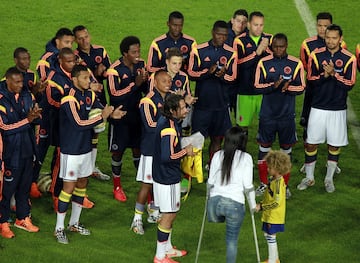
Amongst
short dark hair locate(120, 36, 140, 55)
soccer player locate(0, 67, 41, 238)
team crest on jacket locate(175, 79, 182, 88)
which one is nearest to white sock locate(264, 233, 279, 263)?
team crest on jacket locate(175, 79, 182, 88)

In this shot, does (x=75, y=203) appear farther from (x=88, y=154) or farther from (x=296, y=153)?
(x=296, y=153)

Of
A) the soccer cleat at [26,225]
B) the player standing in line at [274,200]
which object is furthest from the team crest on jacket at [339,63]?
the soccer cleat at [26,225]

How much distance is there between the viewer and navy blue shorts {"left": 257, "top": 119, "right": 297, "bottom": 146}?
12.0m

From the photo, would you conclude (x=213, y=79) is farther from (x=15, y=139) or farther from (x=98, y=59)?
(x=15, y=139)

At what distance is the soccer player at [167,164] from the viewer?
32.0ft

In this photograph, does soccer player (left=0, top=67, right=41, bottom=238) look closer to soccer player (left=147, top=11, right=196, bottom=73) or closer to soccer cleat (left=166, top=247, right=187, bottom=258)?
soccer cleat (left=166, top=247, right=187, bottom=258)

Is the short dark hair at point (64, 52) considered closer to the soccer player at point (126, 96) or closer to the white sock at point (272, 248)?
the soccer player at point (126, 96)

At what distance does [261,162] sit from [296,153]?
63.9 inches

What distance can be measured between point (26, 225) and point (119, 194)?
154 centimetres

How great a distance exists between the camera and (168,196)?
1006 centimetres

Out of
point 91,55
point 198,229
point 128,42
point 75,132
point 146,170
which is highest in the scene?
point 128,42

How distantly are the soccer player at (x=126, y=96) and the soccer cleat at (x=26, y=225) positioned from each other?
1433 mm

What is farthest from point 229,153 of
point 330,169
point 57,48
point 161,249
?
point 57,48

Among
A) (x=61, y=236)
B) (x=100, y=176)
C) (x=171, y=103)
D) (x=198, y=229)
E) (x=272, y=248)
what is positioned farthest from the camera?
(x=100, y=176)
